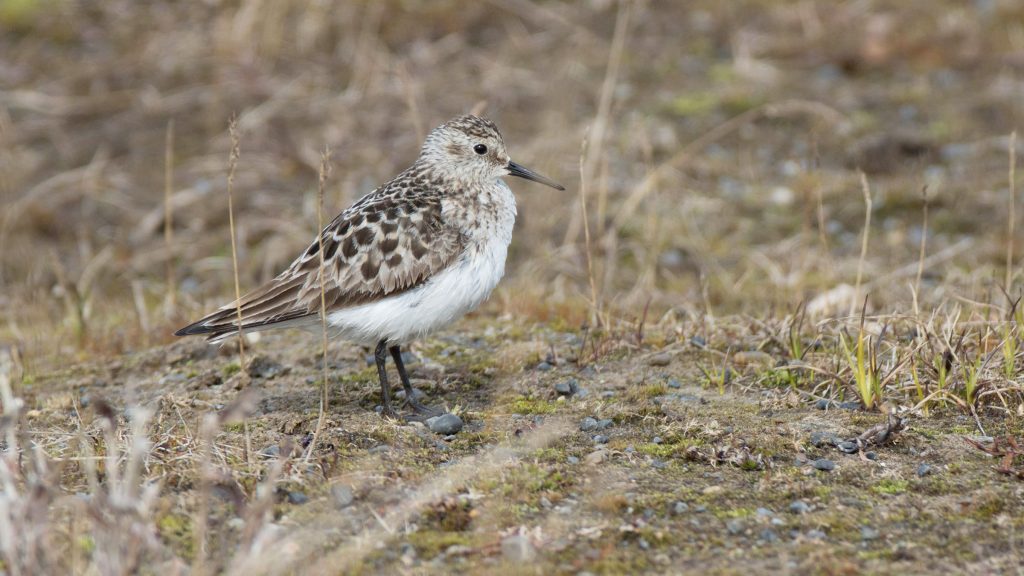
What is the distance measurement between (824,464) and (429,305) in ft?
7.50

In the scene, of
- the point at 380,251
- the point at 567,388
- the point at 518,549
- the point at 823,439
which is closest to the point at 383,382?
the point at 380,251

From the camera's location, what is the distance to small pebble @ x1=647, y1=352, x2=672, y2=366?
23.3ft

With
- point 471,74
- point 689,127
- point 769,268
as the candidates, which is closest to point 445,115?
point 471,74

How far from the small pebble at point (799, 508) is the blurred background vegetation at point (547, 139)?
10.1ft

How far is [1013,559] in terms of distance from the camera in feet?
15.2

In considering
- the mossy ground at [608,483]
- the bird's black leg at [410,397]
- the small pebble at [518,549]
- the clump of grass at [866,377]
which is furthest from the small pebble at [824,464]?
the bird's black leg at [410,397]

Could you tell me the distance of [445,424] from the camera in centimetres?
605

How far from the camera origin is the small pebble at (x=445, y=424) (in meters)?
6.03

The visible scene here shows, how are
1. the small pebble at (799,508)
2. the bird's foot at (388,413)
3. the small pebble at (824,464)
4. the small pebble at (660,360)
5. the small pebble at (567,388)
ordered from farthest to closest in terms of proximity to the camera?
the small pebble at (660,360)
the small pebble at (567,388)
the bird's foot at (388,413)
the small pebble at (824,464)
the small pebble at (799,508)

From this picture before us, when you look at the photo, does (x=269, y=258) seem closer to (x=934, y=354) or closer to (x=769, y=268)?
(x=769, y=268)

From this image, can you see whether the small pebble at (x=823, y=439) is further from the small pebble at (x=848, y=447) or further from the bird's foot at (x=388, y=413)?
the bird's foot at (x=388, y=413)

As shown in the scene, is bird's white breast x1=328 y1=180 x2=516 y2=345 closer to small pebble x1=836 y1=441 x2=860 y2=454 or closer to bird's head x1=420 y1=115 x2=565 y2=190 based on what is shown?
bird's head x1=420 y1=115 x2=565 y2=190

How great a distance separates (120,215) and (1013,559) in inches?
398

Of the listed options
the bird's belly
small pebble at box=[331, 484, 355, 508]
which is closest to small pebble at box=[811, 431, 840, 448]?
the bird's belly
